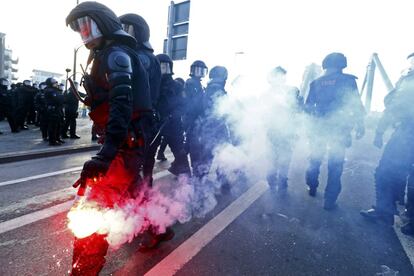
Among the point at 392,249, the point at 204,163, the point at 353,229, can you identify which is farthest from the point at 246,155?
the point at 392,249

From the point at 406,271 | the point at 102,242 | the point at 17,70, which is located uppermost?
the point at 17,70

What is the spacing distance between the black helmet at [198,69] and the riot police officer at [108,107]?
9.45 ft

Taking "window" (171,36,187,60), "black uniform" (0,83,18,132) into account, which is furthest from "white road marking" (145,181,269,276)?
"black uniform" (0,83,18,132)

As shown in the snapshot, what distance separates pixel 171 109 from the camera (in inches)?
153

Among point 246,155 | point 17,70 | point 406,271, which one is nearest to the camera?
point 406,271

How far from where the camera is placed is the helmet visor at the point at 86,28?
Result: 1.94 meters

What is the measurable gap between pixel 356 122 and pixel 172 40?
31.8ft

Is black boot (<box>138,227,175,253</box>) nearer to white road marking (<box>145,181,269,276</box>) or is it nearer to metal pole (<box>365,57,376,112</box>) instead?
white road marking (<box>145,181,269,276</box>)

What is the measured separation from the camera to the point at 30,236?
2709 mm

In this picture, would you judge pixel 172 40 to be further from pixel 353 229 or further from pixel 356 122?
pixel 353 229

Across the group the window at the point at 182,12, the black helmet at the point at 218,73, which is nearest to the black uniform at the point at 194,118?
the black helmet at the point at 218,73

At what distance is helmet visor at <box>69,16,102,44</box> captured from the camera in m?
1.94

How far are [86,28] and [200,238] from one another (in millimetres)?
2102

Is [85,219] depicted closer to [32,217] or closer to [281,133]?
[32,217]
